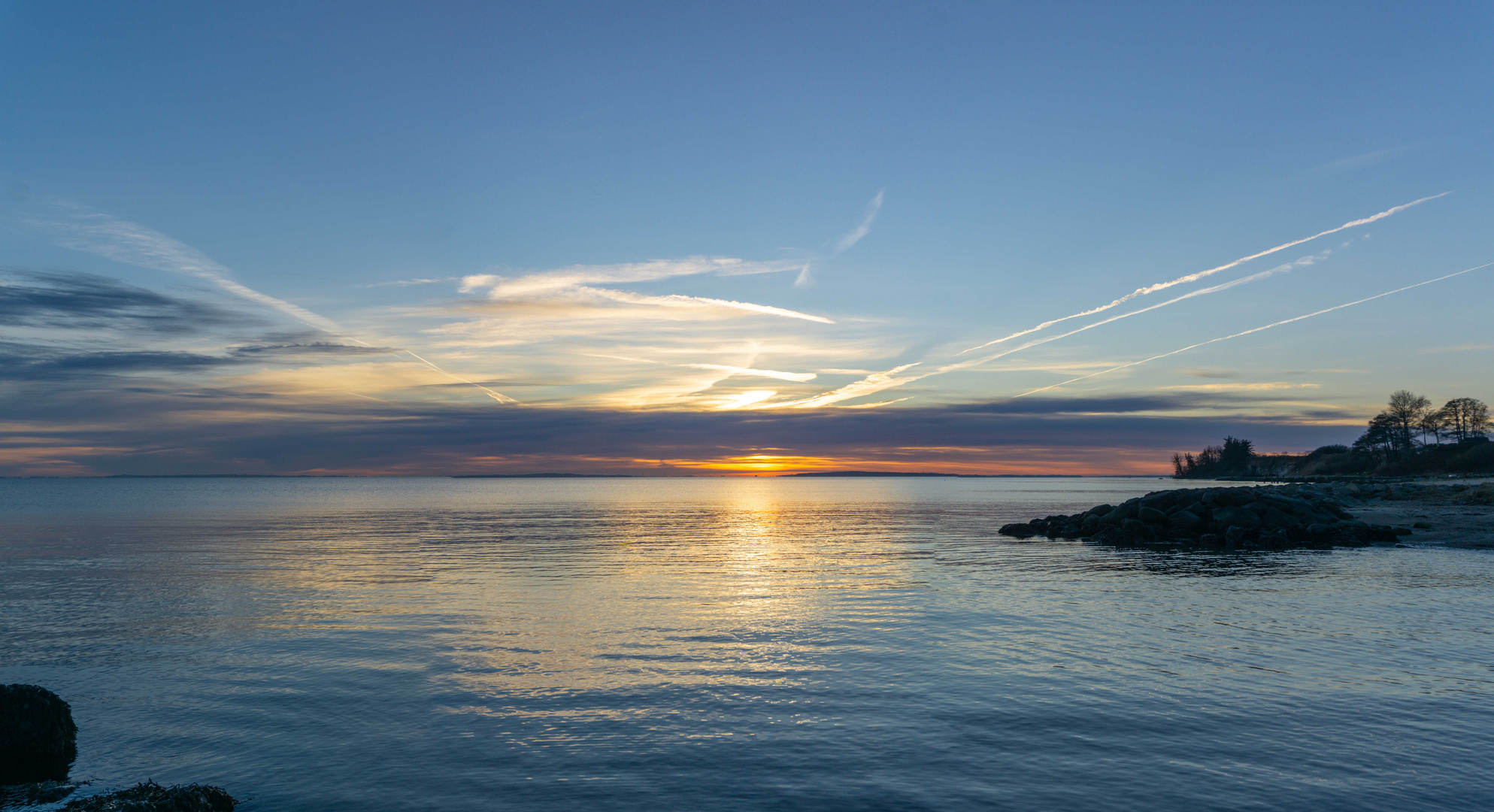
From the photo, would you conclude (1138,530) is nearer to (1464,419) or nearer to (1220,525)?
(1220,525)

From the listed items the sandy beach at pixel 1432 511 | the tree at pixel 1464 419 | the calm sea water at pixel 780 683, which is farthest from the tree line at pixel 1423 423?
the calm sea water at pixel 780 683

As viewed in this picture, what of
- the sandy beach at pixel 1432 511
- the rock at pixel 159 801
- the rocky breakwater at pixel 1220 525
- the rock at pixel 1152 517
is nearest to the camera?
the rock at pixel 159 801

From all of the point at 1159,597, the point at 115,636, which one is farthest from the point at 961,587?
the point at 115,636

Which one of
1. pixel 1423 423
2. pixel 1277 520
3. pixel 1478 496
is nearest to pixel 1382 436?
pixel 1423 423

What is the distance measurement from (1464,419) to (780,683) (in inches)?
9276

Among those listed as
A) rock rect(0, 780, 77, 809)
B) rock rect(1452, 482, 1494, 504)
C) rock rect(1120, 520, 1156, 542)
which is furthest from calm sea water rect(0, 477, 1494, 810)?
rock rect(1452, 482, 1494, 504)

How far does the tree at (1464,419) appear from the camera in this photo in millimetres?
180000

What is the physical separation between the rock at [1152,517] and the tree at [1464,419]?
186 m

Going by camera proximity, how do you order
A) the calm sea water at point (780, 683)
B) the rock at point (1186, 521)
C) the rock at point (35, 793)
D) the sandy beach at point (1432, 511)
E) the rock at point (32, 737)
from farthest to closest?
the rock at point (1186, 521)
the sandy beach at point (1432, 511)
the rock at point (32, 737)
the calm sea water at point (780, 683)
the rock at point (35, 793)

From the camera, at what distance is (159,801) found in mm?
9164

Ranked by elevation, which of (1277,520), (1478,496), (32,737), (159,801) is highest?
(159,801)

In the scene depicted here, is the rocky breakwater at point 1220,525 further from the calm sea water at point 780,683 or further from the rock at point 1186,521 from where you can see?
the calm sea water at point 780,683

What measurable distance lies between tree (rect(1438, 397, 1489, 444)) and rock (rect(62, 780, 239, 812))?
239m

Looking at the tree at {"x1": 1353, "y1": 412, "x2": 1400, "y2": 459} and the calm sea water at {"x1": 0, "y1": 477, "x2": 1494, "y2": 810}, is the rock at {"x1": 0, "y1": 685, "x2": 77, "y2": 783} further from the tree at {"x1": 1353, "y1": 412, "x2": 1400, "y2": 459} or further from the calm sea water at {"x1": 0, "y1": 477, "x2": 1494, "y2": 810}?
the tree at {"x1": 1353, "y1": 412, "x2": 1400, "y2": 459}
